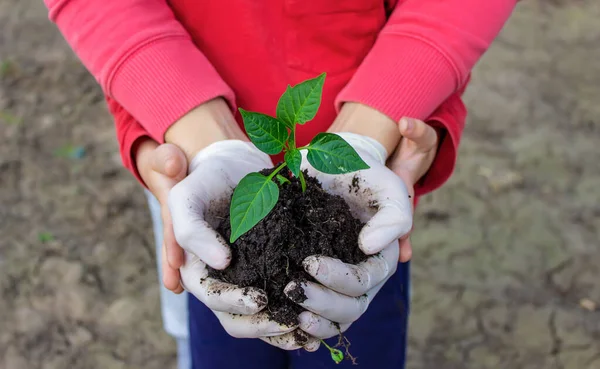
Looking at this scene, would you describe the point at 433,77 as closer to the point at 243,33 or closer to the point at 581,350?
the point at 243,33

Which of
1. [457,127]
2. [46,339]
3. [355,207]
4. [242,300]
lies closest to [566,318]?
[457,127]

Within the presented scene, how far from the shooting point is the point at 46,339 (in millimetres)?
2760

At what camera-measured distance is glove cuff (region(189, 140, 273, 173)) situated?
5.03 ft

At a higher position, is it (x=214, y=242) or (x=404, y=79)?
(x=404, y=79)

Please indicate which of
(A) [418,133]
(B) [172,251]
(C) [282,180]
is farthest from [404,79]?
(B) [172,251]

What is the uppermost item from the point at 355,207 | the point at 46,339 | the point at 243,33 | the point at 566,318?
the point at 243,33

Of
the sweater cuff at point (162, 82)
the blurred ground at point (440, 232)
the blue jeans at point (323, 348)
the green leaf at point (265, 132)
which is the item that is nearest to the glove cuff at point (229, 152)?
the sweater cuff at point (162, 82)

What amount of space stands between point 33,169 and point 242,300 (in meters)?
2.59

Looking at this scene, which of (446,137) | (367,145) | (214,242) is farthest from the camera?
(446,137)

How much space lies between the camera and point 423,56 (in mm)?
1644

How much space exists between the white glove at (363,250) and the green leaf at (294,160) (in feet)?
0.62

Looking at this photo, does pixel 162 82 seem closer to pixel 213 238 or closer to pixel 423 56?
pixel 213 238

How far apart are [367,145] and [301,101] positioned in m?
0.32

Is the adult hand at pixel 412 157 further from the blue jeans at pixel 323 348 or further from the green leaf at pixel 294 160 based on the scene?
the green leaf at pixel 294 160
